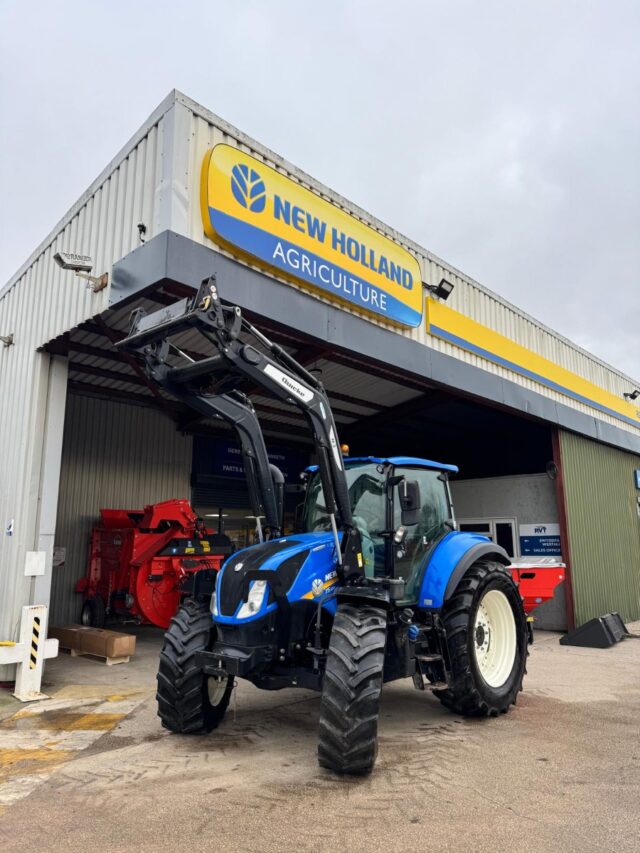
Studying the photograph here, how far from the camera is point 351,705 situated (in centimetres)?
432

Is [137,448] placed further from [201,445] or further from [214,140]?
[214,140]

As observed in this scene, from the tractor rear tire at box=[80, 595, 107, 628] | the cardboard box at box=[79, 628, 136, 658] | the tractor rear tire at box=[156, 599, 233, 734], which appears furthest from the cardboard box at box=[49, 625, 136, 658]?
the tractor rear tire at box=[156, 599, 233, 734]

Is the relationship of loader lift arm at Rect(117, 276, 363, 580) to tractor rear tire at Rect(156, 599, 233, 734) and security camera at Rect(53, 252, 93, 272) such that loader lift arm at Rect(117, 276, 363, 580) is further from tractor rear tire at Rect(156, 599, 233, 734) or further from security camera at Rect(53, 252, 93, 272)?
security camera at Rect(53, 252, 93, 272)

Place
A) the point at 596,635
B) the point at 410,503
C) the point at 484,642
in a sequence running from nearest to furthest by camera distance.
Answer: the point at 410,503, the point at 484,642, the point at 596,635

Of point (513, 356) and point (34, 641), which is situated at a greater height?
point (513, 356)

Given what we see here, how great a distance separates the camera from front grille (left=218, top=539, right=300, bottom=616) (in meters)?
5.07

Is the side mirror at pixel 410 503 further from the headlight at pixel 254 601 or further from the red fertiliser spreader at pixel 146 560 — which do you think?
the red fertiliser spreader at pixel 146 560

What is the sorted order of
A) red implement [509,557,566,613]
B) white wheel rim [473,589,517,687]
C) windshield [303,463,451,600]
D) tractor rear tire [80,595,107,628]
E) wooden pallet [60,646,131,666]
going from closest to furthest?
windshield [303,463,451,600]
white wheel rim [473,589,517,687]
wooden pallet [60,646,131,666]
red implement [509,557,566,613]
tractor rear tire [80,595,107,628]

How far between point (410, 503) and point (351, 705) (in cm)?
165

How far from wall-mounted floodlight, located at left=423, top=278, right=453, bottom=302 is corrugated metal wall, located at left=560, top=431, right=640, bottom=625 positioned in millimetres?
4916

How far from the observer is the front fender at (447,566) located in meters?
5.71

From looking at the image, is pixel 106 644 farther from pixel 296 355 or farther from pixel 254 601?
pixel 254 601

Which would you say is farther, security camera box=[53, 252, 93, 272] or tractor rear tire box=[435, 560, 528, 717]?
security camera box=[53, 252, 93, 272]

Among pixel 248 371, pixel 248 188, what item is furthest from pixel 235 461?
pixel 248 371
